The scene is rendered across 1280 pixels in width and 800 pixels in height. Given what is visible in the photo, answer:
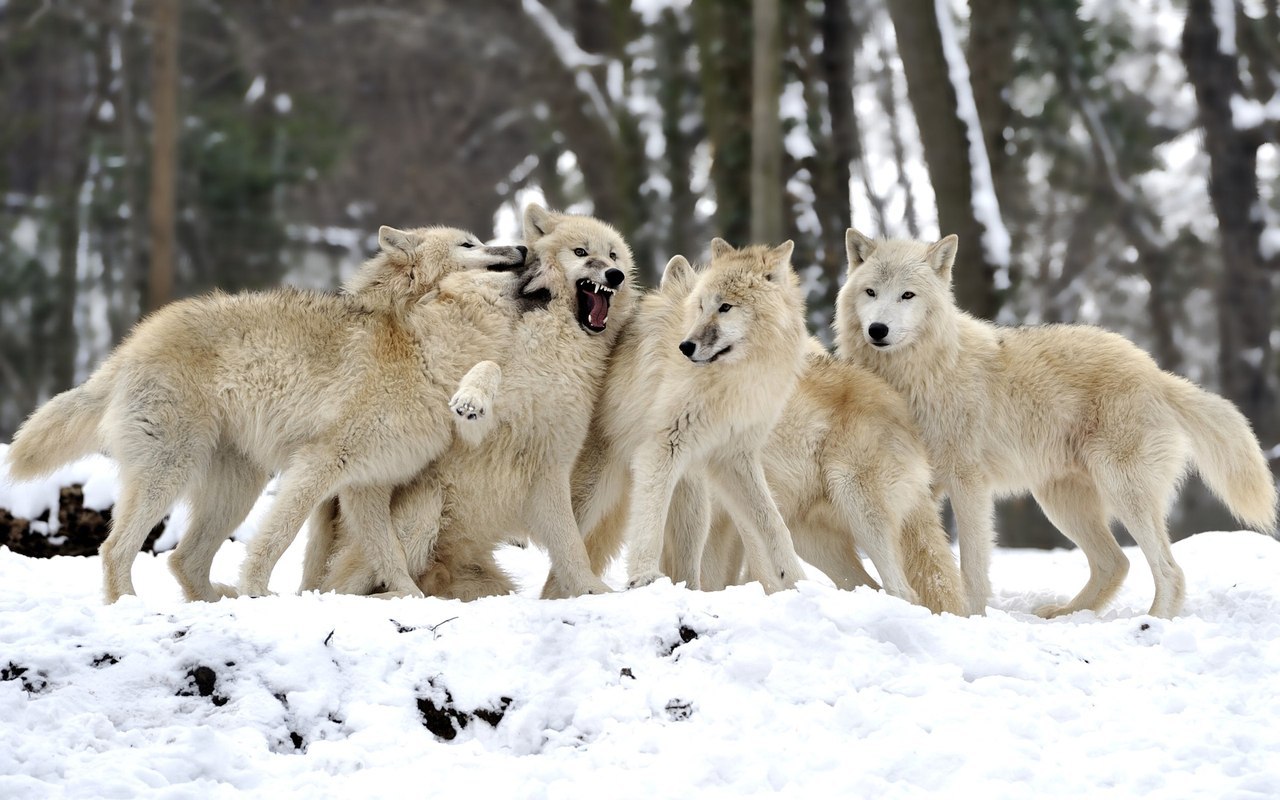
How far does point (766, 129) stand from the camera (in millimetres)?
13555

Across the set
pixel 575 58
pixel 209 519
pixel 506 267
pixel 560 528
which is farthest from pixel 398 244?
pixel 575 58

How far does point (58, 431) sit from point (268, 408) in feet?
3.44

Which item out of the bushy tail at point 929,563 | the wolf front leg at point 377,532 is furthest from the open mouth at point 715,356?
the wolf front leg at point 377,532

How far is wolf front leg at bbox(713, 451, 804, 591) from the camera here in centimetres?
586

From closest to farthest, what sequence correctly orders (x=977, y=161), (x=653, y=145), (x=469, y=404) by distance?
(x=469, y=404)
(x=977, y=161)
(x=653, y=145)

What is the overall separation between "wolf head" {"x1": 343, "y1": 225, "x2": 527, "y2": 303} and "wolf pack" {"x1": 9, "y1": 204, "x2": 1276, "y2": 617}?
0.02 meters

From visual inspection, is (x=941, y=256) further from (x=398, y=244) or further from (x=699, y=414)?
(x=398, y=244)

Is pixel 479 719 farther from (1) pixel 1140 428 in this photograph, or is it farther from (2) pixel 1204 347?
(2) pixel 1204 347

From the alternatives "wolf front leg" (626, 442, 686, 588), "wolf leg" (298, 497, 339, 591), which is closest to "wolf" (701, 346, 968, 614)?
"wolf front leg" (626, 442, 686, 588)

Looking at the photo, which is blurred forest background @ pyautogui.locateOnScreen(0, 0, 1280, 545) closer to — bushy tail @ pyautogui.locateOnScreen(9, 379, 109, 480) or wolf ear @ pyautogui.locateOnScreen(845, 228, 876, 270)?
wolf ear @ pyautogui.locateOnScreen(845, 228, 876, 270)

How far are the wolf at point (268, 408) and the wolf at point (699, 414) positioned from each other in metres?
0.71

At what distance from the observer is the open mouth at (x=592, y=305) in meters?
6.23

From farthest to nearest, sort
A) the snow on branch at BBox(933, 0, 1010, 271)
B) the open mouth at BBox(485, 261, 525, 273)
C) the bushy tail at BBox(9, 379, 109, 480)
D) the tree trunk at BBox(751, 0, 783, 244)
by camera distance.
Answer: the tree trunk at BBox(751, 0, 783, 244)
the snow on branch at BBox(933, 0, 1010, 271)
the open mouth at BBox(485, 261, 525, 273)
the bushy tail at BBox(9, 379, 109, 480)

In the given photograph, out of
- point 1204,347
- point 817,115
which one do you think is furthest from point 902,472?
point 1204,347
